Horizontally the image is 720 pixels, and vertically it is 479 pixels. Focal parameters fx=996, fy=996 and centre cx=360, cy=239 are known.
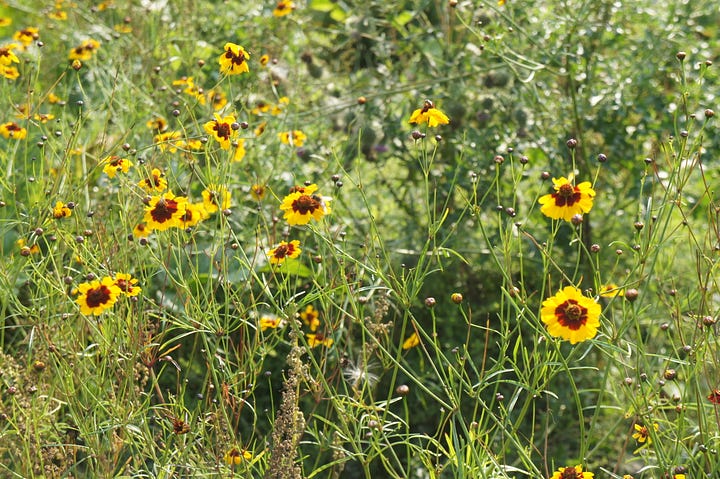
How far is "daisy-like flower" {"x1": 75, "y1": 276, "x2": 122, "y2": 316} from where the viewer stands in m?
1.69

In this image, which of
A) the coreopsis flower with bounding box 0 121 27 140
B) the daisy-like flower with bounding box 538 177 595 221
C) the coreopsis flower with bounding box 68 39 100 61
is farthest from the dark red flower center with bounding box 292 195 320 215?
the coreopsis flower with bounding box 68 39 100 61

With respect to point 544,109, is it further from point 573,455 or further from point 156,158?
point 156,158

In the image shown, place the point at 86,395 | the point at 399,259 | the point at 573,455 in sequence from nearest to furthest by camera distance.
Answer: the point at 86,395 → the point at 573,455 → the point at 399,259

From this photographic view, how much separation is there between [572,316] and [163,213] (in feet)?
2.55

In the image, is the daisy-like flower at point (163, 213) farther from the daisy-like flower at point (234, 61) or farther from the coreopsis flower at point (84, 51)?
the coreopsis flower at point (84, 51)

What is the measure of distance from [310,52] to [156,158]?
4.41ft

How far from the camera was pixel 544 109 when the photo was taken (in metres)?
3.19

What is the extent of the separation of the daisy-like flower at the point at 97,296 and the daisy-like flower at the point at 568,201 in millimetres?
763

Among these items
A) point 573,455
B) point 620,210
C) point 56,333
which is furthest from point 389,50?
point 56,333

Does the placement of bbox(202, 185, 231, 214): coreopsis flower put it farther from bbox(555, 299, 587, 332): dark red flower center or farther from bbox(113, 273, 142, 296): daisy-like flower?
bbox(555, 299, 587, 332): dark red flower center

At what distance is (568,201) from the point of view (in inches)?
70.0

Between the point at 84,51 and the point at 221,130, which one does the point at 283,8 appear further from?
the point at 221,130

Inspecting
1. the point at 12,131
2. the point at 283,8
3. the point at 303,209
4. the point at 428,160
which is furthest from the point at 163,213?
the point at 283,8

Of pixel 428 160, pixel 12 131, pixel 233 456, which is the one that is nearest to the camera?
pixel 233 456
